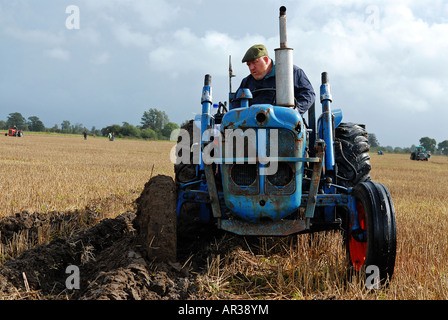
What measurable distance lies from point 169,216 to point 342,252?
5.93 feet

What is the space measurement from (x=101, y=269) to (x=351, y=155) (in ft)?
10.5

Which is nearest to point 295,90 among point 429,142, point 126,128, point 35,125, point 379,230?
point 379,230

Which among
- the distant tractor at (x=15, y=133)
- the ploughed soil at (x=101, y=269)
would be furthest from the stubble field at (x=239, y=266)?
the distant tractor at (x=15, y=133)

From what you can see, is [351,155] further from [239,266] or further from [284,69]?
[239,266]

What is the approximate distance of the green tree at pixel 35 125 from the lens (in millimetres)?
118719

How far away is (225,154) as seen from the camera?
3.53 metres

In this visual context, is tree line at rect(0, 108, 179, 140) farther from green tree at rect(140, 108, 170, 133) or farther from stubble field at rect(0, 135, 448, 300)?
stubble field at rect(0, 135, 448, 300)

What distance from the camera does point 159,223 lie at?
346 centimetres

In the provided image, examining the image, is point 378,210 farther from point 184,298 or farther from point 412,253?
point 184,298

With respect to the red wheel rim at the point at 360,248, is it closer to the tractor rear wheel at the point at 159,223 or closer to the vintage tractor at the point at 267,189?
the vintage tractor at the point at 267,189

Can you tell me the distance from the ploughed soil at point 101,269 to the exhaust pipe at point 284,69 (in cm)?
140

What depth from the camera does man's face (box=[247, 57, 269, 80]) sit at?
4.51 metres

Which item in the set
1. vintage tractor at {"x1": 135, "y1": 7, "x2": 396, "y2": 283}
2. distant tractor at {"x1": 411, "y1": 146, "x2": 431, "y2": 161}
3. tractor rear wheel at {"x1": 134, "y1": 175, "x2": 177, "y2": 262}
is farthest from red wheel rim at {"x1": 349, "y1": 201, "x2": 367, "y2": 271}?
distant tractor at {"x1": 411, "y1": 146, "x2": 431, "y2": 161}
